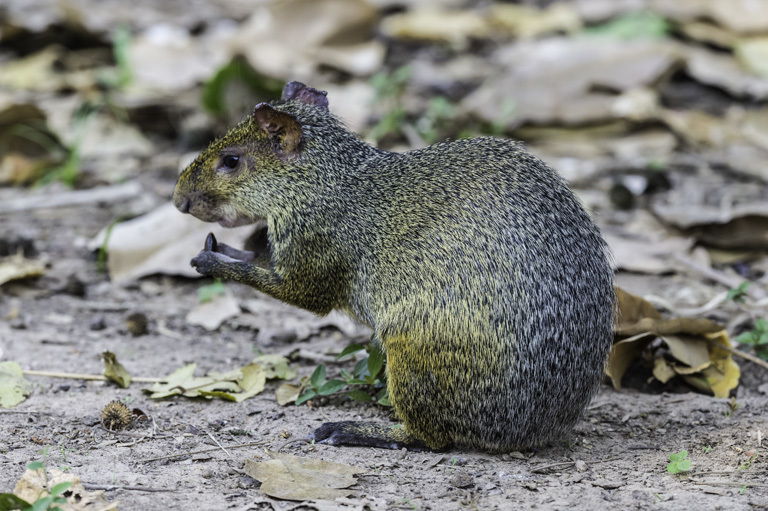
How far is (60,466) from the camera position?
360 centimetres

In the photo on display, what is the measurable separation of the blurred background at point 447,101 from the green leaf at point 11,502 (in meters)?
3.81

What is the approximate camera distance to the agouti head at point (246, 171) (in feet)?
15.2

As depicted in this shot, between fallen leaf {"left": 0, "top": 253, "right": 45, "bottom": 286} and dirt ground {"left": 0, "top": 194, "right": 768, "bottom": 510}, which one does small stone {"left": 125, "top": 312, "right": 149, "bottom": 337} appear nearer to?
dirt ground {"left": 0, "top": 194, "right": 768, "bottom": 510}

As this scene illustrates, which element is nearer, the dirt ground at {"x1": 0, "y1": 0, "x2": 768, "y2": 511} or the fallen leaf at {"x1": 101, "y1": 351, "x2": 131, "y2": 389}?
the dirt ground at {"x1": 0, "y1": 0, "x2": 768, "y2": 511}

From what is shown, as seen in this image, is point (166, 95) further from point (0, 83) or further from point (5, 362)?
point (5, 362)

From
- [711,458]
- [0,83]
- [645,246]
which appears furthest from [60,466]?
[0,83]

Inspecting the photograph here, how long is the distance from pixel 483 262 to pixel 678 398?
5.17 ft

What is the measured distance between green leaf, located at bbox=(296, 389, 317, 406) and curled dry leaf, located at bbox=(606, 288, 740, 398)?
161cm

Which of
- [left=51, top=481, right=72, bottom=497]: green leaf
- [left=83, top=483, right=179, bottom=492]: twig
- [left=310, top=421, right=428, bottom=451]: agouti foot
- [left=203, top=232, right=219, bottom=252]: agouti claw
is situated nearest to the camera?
[left=51, top=481, right=72, bottom=497]: green leaf

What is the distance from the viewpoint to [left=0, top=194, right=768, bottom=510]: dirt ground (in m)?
3.54

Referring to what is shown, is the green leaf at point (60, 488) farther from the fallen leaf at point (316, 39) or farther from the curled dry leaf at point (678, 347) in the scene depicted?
the fallen leaf at point (316, 39)

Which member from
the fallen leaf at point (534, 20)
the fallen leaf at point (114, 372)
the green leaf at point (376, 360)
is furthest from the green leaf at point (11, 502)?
the fallen leaf at point (534, 20)

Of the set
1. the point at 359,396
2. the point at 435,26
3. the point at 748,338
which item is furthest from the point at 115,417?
the point at 435,26

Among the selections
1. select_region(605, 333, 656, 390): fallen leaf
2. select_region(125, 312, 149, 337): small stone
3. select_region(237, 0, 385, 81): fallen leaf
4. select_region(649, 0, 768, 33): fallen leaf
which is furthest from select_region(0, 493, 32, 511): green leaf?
select_region(649, 0, 768, 33): fallen leaf
